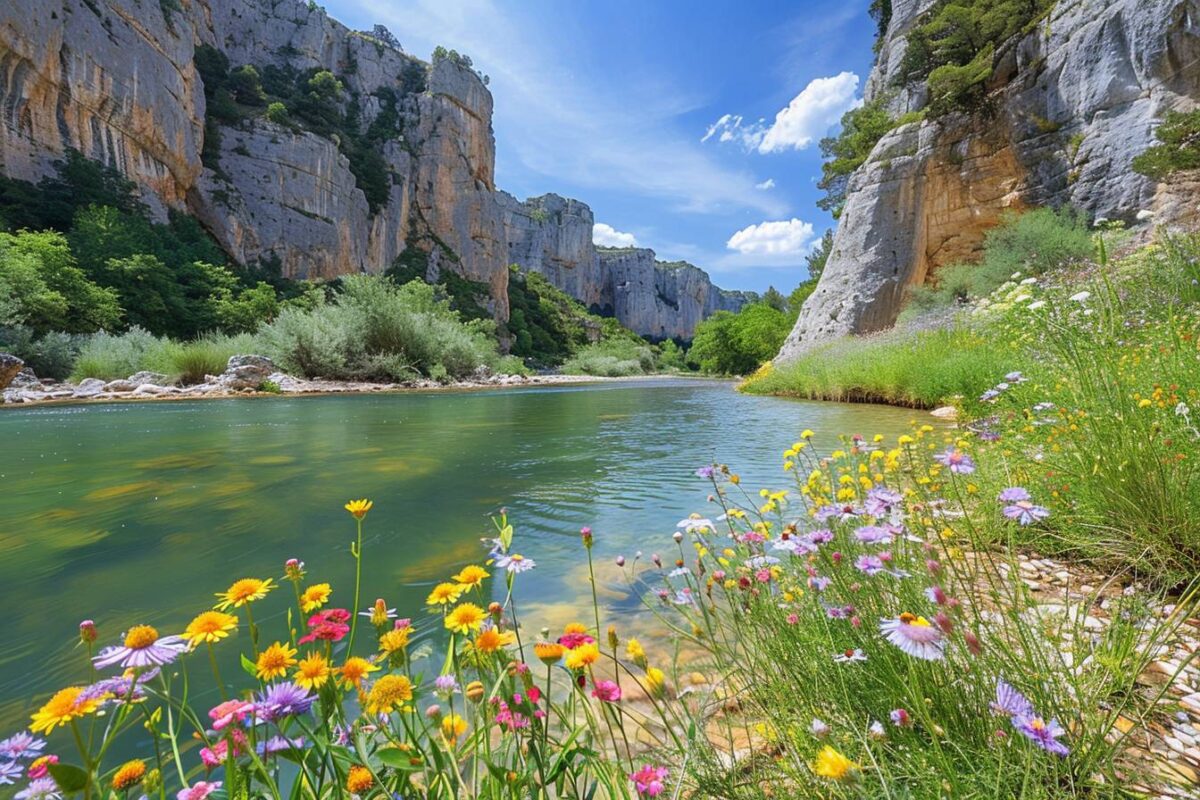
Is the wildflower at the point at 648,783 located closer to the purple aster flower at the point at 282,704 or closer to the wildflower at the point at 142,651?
the purple aster flower at the point at 282,704

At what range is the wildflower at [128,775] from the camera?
623mm

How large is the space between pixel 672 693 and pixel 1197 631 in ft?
4.32

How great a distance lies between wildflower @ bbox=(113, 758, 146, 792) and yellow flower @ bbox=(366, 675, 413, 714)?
268 millimetres

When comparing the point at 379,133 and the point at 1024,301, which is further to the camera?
the point at 379,133

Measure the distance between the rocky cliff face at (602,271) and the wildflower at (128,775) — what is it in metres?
75.8

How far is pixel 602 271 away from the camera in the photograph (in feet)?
305

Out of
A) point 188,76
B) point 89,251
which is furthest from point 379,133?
point 89,251

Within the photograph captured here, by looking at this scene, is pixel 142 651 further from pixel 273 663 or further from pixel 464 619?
pixel 464 619

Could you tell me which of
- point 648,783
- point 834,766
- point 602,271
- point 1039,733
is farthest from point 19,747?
point 602,271

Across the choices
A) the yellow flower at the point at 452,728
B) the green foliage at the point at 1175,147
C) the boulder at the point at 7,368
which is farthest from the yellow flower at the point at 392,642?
the green foliage at the point at 1175,147

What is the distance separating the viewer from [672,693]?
135 centimetres

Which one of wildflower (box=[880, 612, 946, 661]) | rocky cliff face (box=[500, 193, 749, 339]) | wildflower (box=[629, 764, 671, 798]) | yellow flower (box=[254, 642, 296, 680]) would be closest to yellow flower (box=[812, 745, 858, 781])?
wildflower (box=[880, 612, 946, 661])

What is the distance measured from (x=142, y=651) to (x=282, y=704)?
0.72 ft

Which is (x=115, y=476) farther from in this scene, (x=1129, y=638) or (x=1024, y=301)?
(x=1024, y=301)
